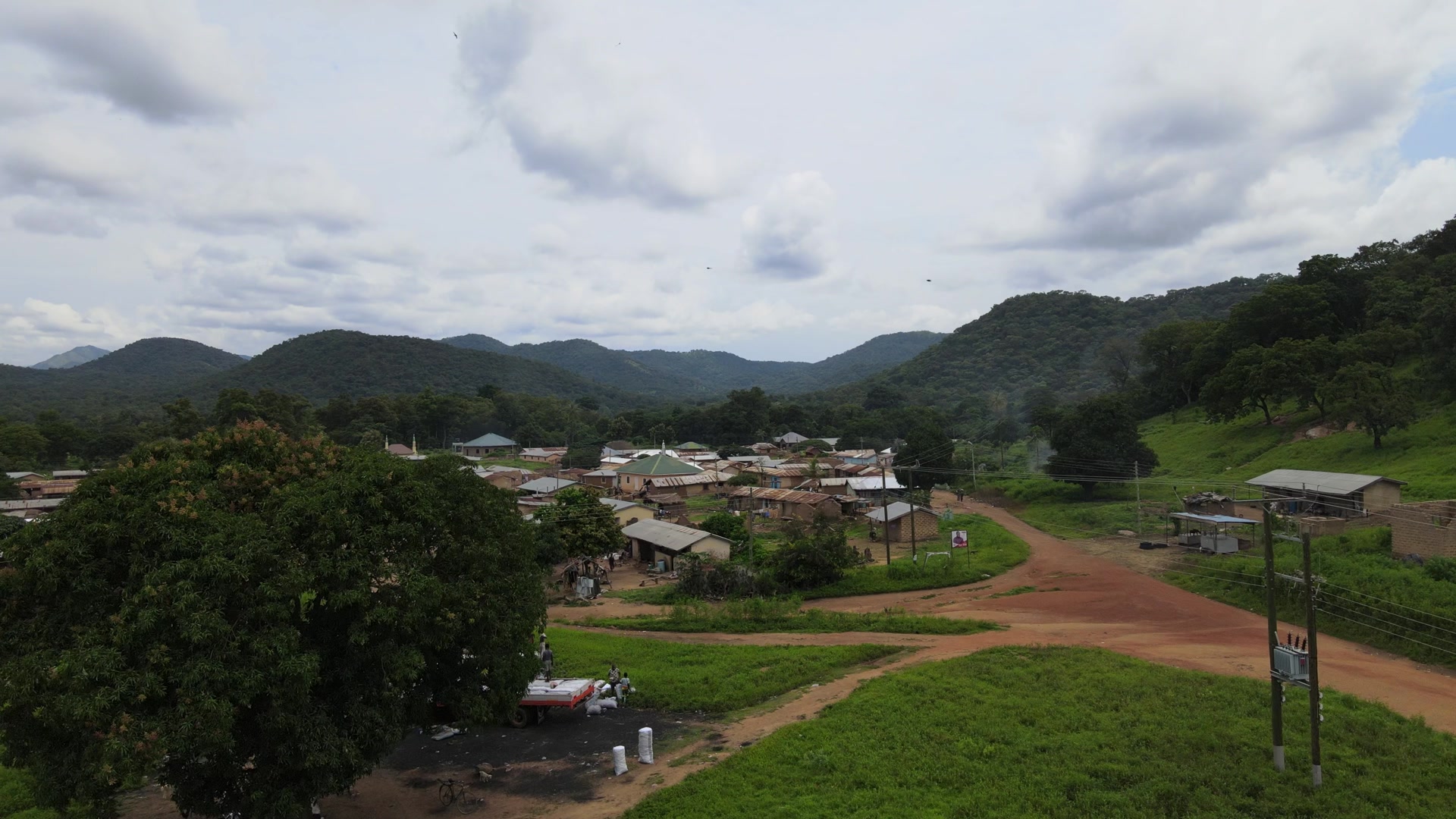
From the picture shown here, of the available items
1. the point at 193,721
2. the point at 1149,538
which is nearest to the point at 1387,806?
the point at 193,721

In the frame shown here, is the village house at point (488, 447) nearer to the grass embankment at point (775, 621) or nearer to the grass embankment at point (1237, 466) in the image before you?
the grass embankment at point (1237, 466)

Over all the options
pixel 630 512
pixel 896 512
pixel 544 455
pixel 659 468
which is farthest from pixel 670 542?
pixel 544 455

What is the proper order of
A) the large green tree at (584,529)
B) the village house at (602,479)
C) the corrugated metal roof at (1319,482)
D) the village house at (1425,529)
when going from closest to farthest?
1. the village house at (1425,529)
2. the corrugated metal roof at (1319,482)
3. the large green tree at (584,529)
4. the village house at (602,479)

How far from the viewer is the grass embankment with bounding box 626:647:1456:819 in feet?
39.5

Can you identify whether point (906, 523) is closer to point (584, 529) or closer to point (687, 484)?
point (584, 529)

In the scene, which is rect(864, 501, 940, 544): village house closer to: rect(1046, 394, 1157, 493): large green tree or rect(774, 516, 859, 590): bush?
rect(1046, 394, 1157, 493): large green tree

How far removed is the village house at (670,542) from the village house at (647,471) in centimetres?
2223

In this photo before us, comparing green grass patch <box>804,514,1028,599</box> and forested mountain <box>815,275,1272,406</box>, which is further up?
forested mountain <box>815,275,1272,406</box>

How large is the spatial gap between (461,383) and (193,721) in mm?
183522

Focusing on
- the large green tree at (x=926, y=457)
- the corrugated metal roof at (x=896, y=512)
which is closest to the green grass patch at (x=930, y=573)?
the corrugated metal roof at (x=896, y=512)

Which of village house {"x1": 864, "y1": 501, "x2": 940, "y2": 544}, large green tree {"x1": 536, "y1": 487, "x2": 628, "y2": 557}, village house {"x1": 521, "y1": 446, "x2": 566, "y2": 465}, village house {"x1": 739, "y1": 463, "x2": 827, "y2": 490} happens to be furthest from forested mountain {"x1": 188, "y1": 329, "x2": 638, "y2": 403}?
village house {"x1": 864, "y1": 501, "x2": 940, "y2": 544}

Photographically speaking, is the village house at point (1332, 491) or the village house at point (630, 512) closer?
the village house at point (1332, 491)

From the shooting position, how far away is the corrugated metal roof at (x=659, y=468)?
65812mm

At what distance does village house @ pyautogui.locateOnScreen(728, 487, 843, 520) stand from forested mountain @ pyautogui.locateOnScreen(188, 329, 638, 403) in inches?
4745
